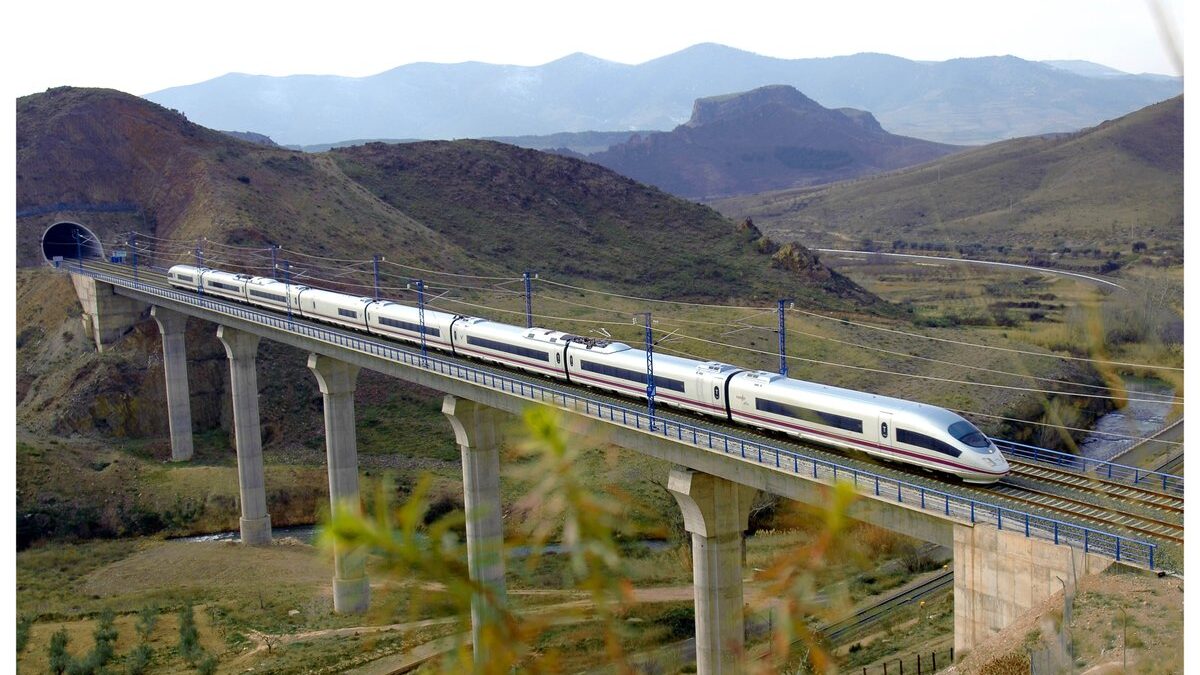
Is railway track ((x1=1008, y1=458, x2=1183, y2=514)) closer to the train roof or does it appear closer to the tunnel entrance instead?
the train roof

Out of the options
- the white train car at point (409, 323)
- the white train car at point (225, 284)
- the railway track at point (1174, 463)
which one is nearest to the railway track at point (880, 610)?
the railway track at point (1174, 463)

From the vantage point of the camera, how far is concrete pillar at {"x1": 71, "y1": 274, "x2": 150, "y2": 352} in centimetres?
8812

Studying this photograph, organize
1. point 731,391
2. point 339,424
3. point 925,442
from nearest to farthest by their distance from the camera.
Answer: point 925,442 → point 731,391 → point 339,424

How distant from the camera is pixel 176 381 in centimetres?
7994

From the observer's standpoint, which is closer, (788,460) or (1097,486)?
(1097,486)

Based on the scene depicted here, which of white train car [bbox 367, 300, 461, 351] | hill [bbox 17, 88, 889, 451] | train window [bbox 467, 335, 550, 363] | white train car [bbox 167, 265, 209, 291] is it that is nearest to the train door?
train window [bbox 467, 335, 550, 363]

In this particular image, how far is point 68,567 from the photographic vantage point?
62938mm

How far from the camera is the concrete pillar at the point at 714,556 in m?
35.4

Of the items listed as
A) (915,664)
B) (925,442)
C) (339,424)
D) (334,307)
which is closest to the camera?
(925,442)

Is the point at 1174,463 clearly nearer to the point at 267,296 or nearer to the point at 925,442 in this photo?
the point at 925,442

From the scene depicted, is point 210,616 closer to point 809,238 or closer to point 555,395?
point 555,395

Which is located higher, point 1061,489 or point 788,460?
point 788,460

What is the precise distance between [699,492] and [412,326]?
23.4m

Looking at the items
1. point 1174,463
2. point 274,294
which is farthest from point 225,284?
point 1174,463
